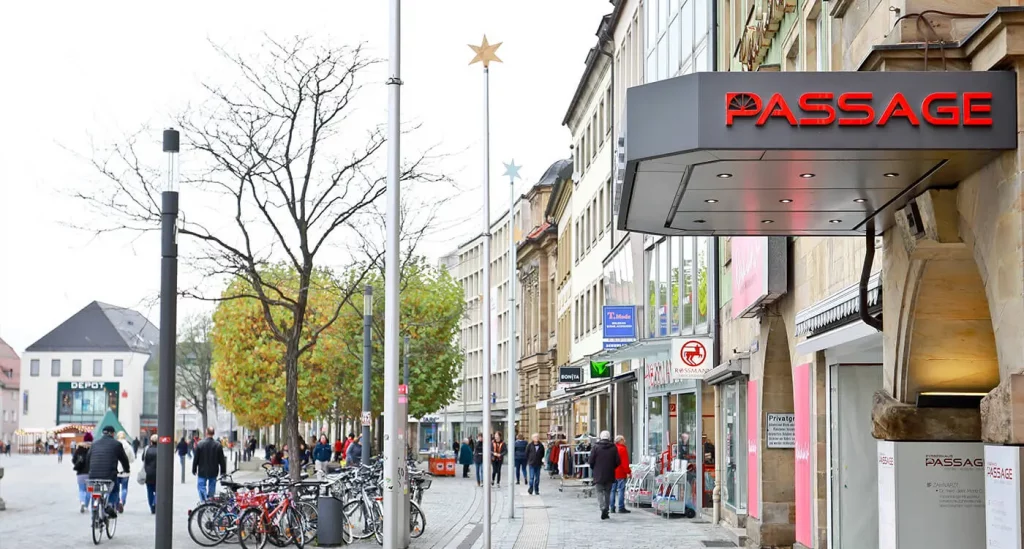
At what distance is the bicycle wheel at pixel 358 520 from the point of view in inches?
816

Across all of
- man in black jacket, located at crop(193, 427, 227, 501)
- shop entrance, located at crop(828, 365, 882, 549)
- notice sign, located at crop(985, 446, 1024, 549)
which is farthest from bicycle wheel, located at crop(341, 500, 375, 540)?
notice sign, located at crop(985, 446, 1024, 549)

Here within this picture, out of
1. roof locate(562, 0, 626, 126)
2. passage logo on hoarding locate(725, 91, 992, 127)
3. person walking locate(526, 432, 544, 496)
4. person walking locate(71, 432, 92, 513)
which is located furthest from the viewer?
roof locate(562, 0, 626, 126)

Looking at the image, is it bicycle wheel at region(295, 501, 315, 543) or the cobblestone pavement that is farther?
the cobblestone pavement

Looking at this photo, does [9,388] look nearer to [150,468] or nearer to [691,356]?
[150,468]

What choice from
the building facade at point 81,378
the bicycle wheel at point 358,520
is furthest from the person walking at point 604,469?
the building facade at point 81,378

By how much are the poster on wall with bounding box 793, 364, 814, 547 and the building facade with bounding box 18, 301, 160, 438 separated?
137 m

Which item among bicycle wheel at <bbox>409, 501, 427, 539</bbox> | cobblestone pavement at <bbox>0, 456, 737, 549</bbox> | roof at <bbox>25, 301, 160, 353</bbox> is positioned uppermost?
roof at <bbox>25, 301, 160, 353</bbox>

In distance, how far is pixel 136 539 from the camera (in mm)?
22422

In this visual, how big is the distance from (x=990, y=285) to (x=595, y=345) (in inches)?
1614

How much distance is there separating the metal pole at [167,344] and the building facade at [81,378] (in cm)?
14247

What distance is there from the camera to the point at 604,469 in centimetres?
2783

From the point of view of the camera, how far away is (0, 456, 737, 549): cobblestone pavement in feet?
71.6

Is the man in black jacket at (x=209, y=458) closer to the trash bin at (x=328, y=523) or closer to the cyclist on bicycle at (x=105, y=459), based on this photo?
A: the cyclist on bicycle at (x=105, y=459)

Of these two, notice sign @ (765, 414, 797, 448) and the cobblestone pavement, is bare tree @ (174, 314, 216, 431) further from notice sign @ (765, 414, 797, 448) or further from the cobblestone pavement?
notice sign @ (765, 414, 797, 448)
